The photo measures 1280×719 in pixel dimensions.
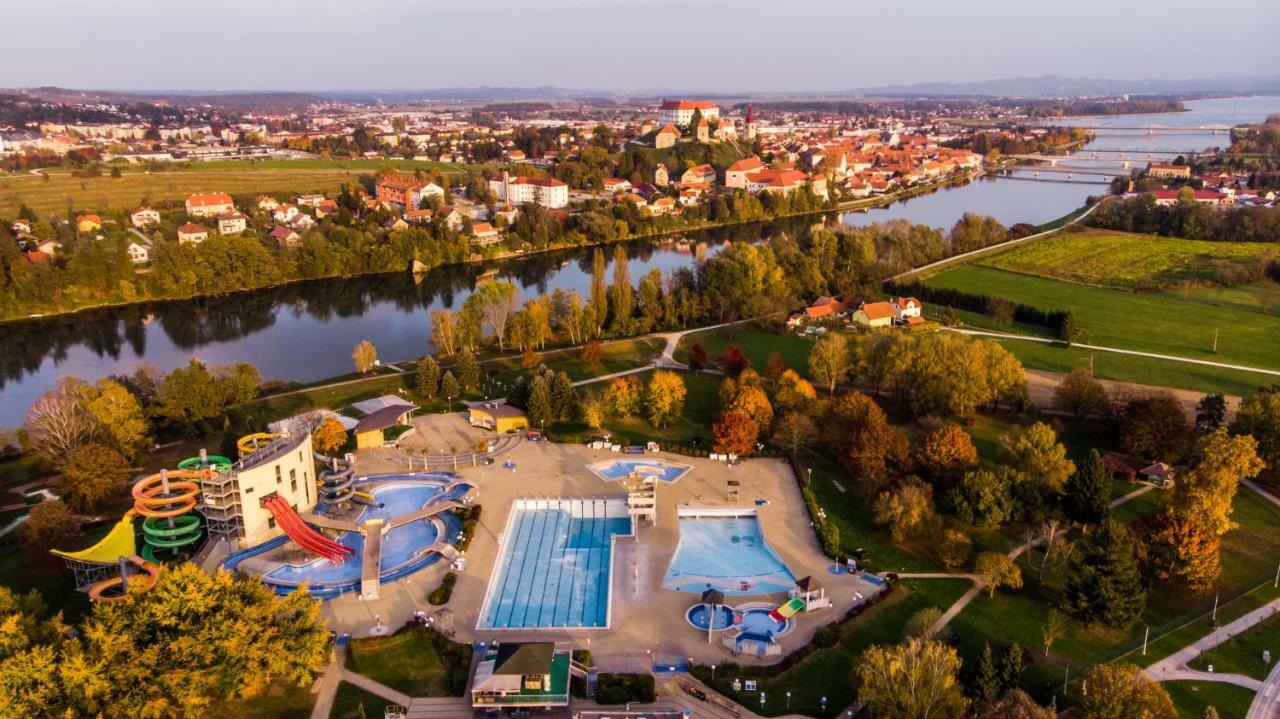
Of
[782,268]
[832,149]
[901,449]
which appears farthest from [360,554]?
→ [832,149]

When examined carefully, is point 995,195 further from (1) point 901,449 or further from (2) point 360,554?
(2) point 360,554

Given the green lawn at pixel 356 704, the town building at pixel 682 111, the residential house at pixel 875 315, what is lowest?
the green lawn at pixel 356 704

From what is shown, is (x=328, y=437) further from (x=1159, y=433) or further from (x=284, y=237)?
(x=284, y=237)

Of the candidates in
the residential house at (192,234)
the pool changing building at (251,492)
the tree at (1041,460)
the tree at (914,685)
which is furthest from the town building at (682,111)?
the tree at (914,685)

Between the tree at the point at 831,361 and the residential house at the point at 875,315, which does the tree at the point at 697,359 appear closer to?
the tree at the point at 831,361

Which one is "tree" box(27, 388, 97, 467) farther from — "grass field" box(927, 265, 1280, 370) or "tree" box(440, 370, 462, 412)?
"grass field" box(927, 265, 1280, 370)

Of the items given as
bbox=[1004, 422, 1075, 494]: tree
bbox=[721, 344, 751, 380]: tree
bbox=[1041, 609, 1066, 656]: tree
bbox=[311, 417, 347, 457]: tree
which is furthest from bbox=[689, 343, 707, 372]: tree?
bbox=[1041, 609, 1066, 656]: tree
